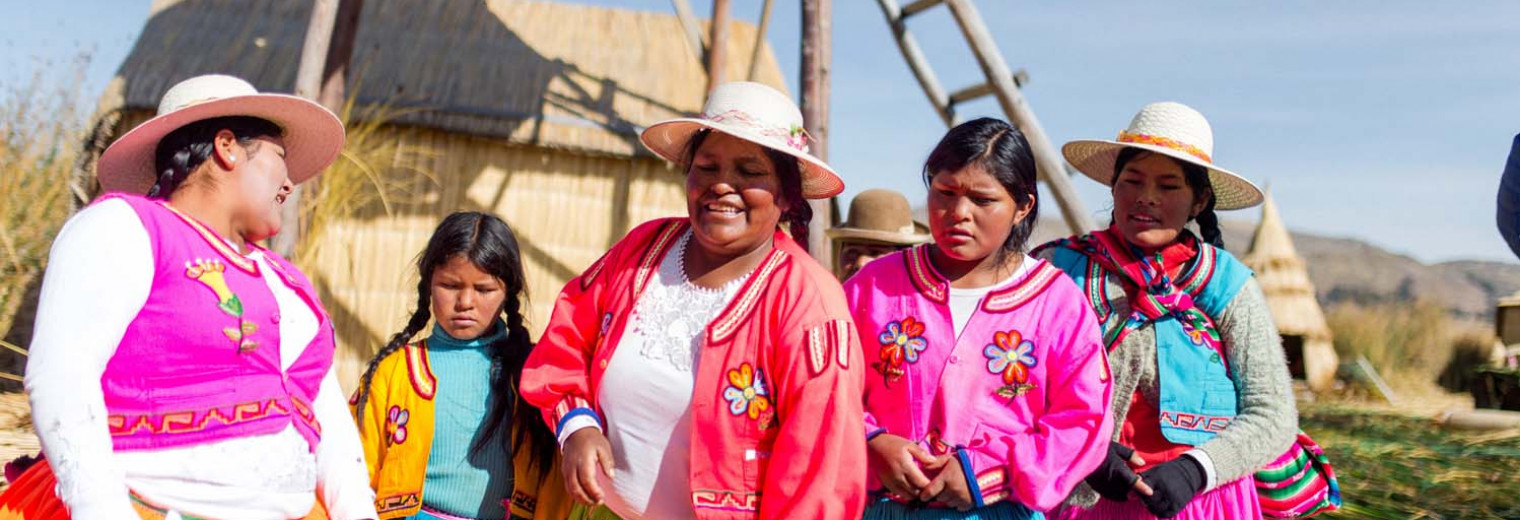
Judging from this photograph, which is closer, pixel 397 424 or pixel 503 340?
pixel 397 424

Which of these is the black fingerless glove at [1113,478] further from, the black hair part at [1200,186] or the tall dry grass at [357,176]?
the tall dry grass at [357,176]

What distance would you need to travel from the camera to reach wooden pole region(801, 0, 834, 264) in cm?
531

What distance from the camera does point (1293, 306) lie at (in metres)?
13.8

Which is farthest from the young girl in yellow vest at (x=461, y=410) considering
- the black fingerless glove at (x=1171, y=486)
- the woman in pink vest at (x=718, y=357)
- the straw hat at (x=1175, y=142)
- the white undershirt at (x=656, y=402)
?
the straw hat at (x=1175, y=142)

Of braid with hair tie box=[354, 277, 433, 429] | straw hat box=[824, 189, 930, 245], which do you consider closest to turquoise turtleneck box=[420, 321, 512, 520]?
braid with hair tie box=[354, 277, 433, 429]

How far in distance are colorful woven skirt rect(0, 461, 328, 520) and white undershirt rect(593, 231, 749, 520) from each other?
2.52ft

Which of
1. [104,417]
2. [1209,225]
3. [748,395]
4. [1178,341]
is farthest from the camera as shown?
[1209,225]

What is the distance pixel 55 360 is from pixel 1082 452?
178 cm

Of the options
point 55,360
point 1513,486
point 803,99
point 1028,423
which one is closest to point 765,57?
point 803,99

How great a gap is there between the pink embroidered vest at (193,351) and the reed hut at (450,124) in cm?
473

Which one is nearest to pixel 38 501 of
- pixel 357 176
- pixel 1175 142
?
pixel 1175 142

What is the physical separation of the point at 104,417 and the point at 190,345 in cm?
18

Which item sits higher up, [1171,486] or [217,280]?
[217,280]

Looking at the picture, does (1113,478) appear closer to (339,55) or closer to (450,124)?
(339,55)
